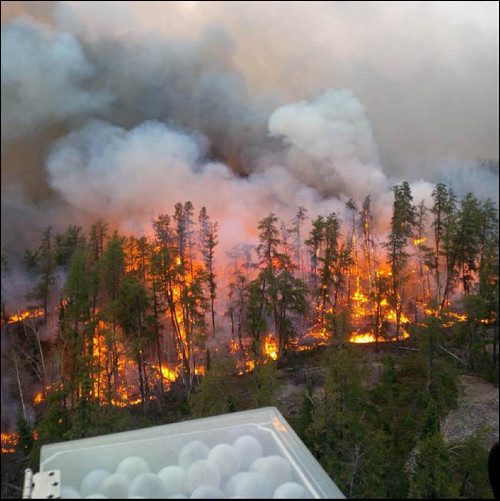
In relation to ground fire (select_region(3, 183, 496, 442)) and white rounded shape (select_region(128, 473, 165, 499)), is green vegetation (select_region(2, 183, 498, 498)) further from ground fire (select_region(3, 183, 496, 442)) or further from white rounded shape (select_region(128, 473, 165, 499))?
white rounded shape (select_region(128, 473, 165, 499))

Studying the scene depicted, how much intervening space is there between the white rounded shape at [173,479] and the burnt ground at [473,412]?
8.18 m

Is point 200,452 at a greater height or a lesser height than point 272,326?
lesser

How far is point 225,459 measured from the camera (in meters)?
1.93

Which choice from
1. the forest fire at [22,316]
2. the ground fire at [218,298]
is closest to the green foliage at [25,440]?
the ground fire at [218,298]

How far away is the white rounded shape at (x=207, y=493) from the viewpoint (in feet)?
5.47

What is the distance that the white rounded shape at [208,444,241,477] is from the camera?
6.23 ft

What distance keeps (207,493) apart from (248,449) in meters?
0.33

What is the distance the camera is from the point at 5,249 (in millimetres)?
11047

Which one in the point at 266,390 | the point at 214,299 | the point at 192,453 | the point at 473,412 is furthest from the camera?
the point at 214,299

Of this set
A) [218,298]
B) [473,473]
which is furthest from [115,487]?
[218,298]

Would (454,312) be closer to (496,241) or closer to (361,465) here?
(496,241)

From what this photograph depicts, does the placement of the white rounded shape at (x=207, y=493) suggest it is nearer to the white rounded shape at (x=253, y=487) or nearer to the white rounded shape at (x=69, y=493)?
the white rounded shape at (x=253, y=487)

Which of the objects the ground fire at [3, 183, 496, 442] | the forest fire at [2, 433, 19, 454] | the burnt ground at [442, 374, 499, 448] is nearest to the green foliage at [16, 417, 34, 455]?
the forest fire at [2, 433, 19, 454]

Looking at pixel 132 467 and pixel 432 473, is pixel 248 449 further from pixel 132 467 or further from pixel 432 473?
pixel 432 473
